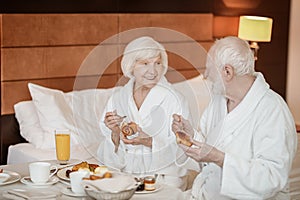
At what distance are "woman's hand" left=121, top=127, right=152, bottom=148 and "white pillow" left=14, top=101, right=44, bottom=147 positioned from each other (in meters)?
1.18

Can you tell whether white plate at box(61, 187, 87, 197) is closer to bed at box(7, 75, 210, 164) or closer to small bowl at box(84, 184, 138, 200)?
small bowl at box(84, 184, 138, 200)

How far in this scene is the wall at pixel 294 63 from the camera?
5.22m

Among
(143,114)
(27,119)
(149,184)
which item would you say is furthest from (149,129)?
(27,119)

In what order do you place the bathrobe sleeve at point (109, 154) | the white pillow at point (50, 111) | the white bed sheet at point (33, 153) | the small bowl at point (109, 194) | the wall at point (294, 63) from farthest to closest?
the wall at point (294, 63), the white pillow at point (50, 111), the white bed sheet at point (33, 153), the bathrobe sleeve at point (109, 154), the small bowl at point (109, 194)

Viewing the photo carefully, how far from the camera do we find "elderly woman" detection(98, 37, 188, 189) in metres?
2.64

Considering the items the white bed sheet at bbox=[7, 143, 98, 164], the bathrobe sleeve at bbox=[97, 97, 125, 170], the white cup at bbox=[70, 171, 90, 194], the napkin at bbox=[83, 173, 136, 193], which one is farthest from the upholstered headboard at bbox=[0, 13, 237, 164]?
the napkin at bbox=[83, 173, 136, 193]

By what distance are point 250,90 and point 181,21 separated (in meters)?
1.92

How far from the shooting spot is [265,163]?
247 cm

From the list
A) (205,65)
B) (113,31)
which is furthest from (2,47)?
(205,65)

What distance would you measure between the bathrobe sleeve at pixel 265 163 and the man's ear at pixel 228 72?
19cm

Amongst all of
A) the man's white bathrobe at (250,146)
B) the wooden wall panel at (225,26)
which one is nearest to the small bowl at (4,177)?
the man's white bathrobe at (250,146)

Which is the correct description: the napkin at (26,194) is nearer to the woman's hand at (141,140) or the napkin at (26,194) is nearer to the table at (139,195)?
the table at (139,195)

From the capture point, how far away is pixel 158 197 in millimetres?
2295

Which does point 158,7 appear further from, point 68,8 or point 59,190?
point 59,190
